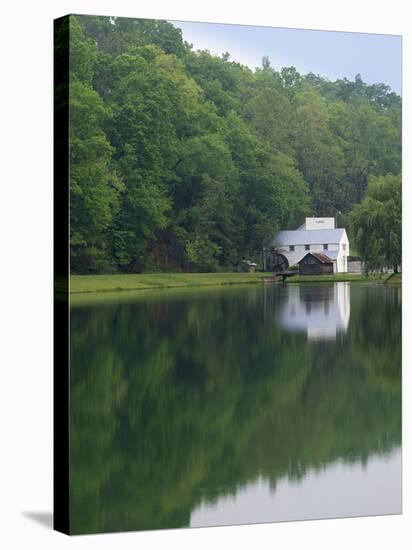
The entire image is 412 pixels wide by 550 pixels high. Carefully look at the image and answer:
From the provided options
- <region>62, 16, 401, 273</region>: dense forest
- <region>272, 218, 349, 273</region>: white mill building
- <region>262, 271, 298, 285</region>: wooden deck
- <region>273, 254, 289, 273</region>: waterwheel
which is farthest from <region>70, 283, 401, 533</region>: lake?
<region>62, 16, 401, 273</region>: dense forest

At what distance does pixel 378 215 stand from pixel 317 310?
1.27 metres

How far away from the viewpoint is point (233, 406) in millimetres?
14273

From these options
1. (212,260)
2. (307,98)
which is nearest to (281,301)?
(212,260)

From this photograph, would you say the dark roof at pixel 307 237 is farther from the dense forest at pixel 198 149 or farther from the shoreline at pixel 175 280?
the shoreline at pixel 175 280

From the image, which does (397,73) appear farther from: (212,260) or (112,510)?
(112,510)

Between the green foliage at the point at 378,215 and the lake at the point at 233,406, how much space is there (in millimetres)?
598

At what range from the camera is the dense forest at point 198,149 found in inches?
540

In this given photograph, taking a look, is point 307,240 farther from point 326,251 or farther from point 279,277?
point 279,277

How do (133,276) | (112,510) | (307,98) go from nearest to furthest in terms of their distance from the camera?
(112,510), (133,276), (307,98)

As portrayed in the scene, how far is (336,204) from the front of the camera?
1546 cm

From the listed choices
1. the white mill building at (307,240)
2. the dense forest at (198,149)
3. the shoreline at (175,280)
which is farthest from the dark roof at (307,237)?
the shoreline at (175,280)

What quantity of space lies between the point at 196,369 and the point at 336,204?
265 centimetres

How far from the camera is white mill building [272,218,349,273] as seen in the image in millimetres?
15180

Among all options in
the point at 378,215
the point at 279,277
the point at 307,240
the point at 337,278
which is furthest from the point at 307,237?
the point at 378,215
